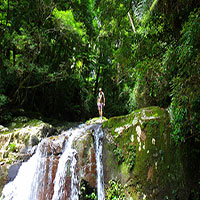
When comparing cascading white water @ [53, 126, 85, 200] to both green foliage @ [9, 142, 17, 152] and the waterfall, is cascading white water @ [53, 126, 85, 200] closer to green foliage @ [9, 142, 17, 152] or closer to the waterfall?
the waterfall

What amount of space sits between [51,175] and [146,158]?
118 inches

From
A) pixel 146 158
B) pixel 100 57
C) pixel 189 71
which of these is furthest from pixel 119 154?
pixel 100 57

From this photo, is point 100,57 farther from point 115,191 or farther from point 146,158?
point 115,191

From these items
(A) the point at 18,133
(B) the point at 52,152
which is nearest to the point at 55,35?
(A) the point at 18,133

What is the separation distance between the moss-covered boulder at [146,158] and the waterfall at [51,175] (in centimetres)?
54

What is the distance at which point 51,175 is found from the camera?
515 cm

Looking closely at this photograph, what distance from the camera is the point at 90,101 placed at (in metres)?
15.5

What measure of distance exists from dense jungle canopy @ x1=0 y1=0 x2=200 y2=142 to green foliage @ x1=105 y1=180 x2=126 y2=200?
79.6 inches

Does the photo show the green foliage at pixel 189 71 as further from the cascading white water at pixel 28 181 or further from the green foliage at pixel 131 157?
the cascading white water at pixel 28 181

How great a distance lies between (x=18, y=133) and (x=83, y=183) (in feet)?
13.2

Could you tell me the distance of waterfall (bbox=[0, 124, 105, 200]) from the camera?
15.7 ft

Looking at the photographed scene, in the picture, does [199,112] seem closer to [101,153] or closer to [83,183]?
[101,153]

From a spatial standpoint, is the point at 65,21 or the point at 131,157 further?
the point at 65,21

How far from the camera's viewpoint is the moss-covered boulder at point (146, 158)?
14.1ft
